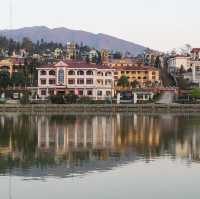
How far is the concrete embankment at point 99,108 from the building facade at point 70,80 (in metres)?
8.37

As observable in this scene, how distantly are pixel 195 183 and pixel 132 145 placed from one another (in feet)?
29.2

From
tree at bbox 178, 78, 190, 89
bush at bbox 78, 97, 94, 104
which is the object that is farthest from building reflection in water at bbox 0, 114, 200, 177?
tree at bbox 178, 78, 190, 89

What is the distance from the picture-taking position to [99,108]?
57.3 metres

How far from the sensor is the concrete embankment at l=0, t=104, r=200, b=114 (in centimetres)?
5606

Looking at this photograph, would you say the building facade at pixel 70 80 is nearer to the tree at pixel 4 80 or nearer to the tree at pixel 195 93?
the tree at pixel 4 80

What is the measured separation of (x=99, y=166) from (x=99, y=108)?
39.3 metres

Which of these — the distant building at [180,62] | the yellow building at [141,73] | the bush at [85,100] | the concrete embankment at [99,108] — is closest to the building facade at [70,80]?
the bush at [85,100]

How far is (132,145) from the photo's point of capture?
24.3m

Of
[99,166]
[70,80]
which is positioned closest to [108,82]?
[70,80]

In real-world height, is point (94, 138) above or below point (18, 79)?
below

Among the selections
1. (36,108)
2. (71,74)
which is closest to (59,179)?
(36,108)

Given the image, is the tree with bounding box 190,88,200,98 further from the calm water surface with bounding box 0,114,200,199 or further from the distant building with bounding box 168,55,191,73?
the calm water surface with bounding box 0,114,200,199

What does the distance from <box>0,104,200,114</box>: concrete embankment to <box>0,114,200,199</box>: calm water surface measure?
86.5 ft

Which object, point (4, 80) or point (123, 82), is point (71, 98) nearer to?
point (4, 80)
